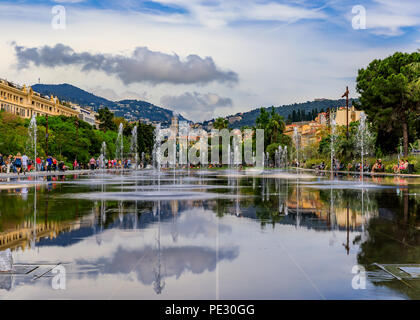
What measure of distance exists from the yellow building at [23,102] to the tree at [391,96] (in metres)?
65.6

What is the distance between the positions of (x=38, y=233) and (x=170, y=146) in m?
130

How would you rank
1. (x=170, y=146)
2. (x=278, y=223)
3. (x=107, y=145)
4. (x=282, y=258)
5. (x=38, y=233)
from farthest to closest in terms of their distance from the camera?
1. (x=170, y=146)
2. (x=107, y=145)
3. (x=278, y=223)
4. (x=38, y=233)
5. (x=282, y=258)

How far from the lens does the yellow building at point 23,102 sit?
10144 centimetres

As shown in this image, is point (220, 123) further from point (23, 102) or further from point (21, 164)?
point (21, 164)

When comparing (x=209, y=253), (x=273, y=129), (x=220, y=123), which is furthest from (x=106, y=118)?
(x=209, y=253)

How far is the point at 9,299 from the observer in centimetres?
491

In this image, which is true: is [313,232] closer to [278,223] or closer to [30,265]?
[278,223]

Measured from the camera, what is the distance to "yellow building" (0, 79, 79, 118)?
10144 centimetres

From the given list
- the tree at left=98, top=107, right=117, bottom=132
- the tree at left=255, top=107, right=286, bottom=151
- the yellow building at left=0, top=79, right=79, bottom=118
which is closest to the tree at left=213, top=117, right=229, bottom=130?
the tree at left=255, top=107, right=286, bottom=151

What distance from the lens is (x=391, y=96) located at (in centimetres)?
5134
